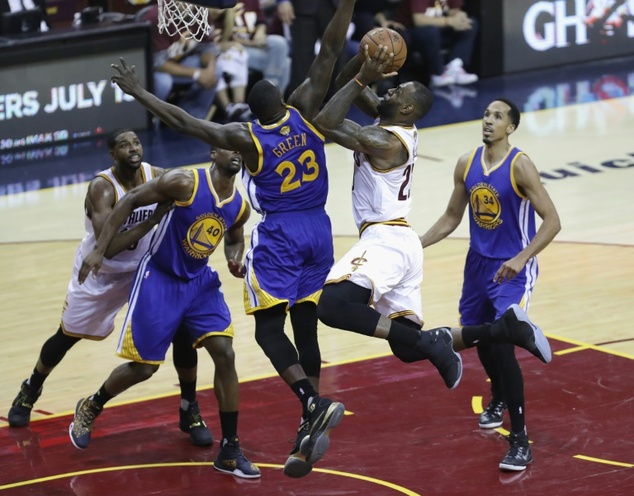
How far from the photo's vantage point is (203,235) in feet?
24.3

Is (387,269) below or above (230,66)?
above

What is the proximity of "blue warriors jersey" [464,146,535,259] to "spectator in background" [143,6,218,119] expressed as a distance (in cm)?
838

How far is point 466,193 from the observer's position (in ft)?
26.1

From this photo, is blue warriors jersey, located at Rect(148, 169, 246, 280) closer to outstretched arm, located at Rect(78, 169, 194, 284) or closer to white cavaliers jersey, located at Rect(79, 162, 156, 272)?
A: outstretched arm, located at Rect(78, 169, 194, 284)

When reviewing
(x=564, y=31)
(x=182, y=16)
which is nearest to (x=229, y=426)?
(x=182, y=16)

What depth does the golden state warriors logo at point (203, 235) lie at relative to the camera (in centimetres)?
738

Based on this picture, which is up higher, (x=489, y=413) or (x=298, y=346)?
(x=298, y=346)

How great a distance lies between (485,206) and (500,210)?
0.30 feet

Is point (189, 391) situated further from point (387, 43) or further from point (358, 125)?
point (387, 43)

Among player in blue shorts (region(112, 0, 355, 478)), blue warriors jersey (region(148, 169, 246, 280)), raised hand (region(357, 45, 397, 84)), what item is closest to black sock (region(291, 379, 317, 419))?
player in blue shorts (region(112, 0, 355, 478))

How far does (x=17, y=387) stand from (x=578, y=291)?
4217 mm

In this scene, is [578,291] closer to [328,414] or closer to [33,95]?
[328,414]

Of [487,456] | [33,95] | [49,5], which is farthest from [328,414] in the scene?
[49,5]

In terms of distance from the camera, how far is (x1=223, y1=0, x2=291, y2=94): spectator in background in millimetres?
16250
